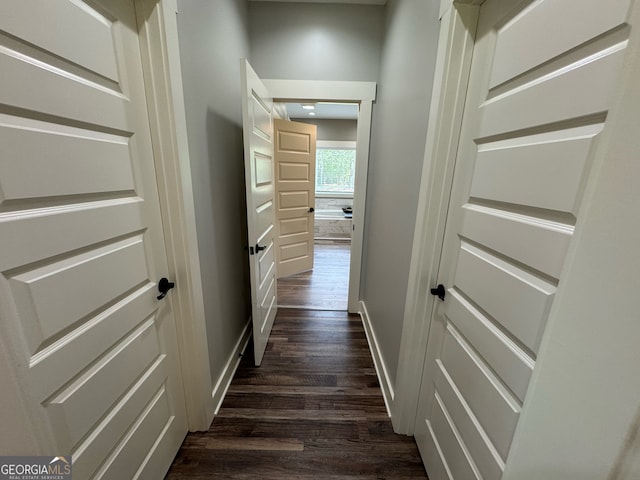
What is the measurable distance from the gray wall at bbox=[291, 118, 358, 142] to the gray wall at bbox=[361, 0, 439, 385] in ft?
12.3

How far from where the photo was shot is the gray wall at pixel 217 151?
1.25 metres

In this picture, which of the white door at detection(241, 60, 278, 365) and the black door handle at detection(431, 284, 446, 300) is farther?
the white door at detection(241, 60, 278, 365)

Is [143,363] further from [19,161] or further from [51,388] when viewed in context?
[19,161]

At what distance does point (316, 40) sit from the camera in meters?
2.14

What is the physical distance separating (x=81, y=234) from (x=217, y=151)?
1.01 meters

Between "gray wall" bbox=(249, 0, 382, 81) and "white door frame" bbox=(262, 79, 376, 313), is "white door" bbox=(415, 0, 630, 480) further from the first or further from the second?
"gray wall" bbox=(249, 0, 382, 81)

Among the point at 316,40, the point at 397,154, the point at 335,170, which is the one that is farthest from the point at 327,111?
the point at 397,154

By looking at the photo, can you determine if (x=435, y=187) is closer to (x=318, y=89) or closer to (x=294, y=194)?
(x=318, y=89)

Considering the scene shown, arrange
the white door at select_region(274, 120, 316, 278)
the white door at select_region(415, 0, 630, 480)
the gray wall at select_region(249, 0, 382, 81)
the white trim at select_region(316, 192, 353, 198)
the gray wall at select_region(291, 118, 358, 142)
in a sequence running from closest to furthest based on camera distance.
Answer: the white door at select_region(415, 0, 630, 480), the gray wall at select_region(249, 0, 382, 81), the white door at select_region(274, 120, 316, 278), the gray wall at select_region(291, 118, 358, 142), the white trim at select_region(316, 192, 353, 198)

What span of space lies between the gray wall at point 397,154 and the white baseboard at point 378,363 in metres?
0.07

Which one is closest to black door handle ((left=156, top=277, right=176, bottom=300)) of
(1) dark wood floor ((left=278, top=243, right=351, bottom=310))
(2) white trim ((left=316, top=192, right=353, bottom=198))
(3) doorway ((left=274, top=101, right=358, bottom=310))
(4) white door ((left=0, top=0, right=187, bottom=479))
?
(4) white door ((left=0, top=0, right=187, bottom=479))

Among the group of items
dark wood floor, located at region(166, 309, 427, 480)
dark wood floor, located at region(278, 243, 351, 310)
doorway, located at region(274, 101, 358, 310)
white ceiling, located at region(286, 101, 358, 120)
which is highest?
white ceiling, located at region(286, 101, 358, 120)

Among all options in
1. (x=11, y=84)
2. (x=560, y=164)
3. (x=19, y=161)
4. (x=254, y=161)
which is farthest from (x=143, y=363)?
(x=560, y=164)

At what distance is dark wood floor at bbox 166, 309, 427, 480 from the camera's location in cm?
126
